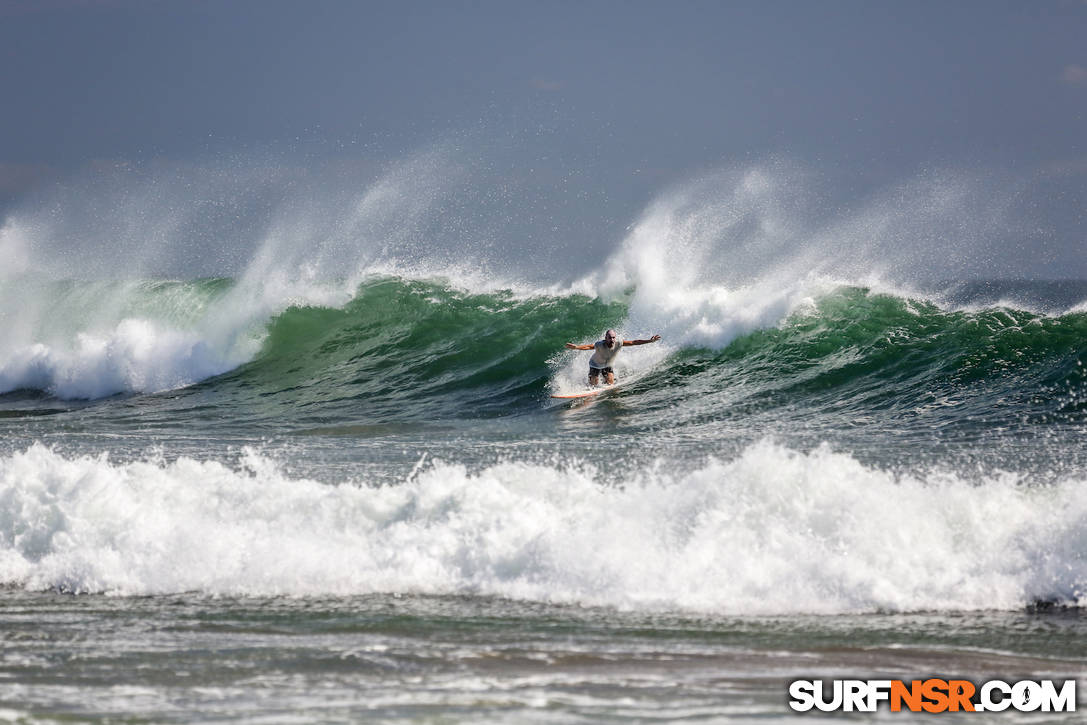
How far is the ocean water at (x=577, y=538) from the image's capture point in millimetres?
5734

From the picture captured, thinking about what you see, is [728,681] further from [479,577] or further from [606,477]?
[606,477]

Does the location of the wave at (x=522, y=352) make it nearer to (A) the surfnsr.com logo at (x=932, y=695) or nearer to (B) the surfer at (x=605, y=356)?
(B) the surfer at (x=605, y=356)

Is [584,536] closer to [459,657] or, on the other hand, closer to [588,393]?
[459,657]

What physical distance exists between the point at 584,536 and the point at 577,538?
7 cm

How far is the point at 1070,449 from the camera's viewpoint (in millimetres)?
10117

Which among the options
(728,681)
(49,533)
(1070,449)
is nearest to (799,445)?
(1070,449)

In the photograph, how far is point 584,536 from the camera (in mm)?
8070

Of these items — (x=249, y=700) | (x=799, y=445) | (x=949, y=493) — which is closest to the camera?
(x=249, y=700)

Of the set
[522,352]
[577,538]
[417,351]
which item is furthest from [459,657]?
Result: [417,351]

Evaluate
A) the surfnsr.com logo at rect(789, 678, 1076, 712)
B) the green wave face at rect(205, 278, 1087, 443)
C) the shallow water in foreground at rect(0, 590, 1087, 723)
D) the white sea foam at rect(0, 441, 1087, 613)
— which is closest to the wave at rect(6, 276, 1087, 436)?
the green wave face at rect(205, 278, 1087, 443)

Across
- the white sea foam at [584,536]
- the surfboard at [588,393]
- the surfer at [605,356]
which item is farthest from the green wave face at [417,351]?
the white sea foam at [584,536]

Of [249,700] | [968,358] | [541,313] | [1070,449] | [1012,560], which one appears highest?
[541,313]

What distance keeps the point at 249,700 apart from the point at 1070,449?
8.41 metres

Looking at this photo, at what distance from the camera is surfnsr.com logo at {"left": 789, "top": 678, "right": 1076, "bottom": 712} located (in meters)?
5.28
